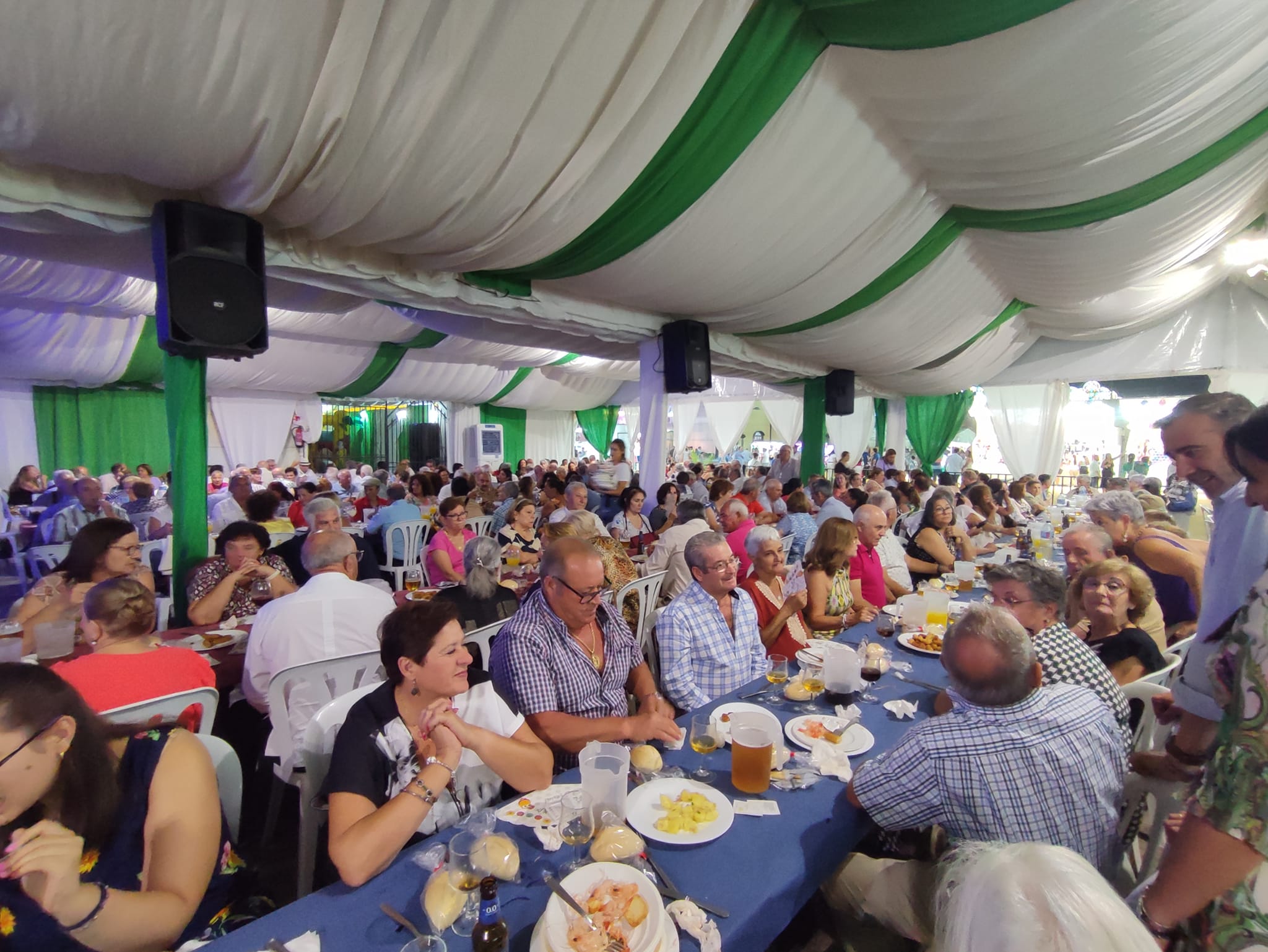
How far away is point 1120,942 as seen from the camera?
762 millimetres

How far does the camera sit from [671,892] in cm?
120

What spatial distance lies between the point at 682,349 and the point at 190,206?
3.86 m

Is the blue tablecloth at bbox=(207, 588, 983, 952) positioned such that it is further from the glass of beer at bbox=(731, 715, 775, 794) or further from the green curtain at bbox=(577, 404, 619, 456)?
the green curtain at bbox=(577, 404, 619, 456)

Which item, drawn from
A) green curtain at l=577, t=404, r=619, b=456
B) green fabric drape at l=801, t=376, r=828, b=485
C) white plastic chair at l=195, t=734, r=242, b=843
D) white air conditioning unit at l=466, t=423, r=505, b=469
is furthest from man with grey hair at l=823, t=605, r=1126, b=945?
green curtain at l=577, t=404, r=619, b=456

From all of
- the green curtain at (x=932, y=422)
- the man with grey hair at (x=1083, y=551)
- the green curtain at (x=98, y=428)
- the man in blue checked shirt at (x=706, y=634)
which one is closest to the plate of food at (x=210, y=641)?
the man in blue checked shirt at (x=706, y=634)

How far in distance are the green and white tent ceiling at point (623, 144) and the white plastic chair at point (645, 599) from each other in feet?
6.58

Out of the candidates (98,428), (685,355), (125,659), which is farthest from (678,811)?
(98,428)

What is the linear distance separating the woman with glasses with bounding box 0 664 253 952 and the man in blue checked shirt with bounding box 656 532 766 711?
141cm

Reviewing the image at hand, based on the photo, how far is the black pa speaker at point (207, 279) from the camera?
2756 mm

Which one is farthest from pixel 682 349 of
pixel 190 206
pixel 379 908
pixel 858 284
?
pixel 379 908

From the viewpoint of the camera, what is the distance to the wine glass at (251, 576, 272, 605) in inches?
133

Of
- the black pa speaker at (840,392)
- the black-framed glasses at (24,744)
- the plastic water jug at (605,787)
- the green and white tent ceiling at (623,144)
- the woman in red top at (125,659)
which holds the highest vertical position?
the green and white tent ceiling at (623,144)

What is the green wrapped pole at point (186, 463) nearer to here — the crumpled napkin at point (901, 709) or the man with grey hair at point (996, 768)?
the crumpled napkin at point (901, 709)

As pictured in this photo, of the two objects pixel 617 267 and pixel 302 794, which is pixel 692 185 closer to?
pixel 617 267
